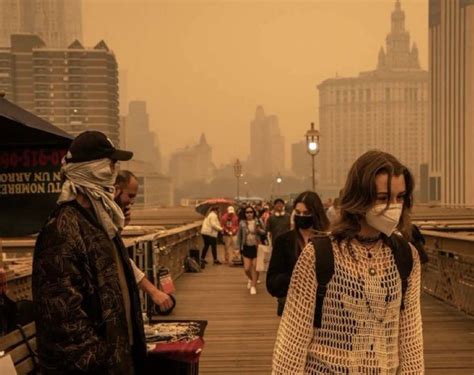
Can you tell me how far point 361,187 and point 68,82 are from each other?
9029cm

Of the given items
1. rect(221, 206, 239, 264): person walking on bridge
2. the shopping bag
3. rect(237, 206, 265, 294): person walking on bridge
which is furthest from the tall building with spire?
the shopping bag

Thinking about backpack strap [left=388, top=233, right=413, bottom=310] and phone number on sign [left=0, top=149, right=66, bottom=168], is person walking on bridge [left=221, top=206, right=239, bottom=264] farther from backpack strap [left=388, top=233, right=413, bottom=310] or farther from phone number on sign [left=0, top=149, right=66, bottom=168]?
backpack strap [left=388, top=233, right=413, bottom=310]

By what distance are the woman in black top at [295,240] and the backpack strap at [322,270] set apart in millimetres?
2045

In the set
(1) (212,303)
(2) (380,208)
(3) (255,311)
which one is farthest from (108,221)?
(1) (212,303)

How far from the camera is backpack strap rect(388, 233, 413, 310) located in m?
2.09

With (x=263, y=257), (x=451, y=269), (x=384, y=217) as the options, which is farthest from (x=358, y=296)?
(x=451, y=269)

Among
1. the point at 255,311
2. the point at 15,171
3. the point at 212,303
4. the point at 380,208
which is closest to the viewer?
the point at 380,208

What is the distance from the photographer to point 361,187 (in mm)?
2053

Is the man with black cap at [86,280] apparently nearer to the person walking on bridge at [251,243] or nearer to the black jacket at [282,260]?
the black jacket at [282,260]

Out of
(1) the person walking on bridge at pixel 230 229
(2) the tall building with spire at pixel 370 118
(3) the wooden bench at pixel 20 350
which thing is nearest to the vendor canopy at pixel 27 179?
(3) the wooden bench at pixel 20 350

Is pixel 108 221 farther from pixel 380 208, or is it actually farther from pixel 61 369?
pixel 380 208

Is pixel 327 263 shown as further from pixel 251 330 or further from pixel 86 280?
pixel 251 330

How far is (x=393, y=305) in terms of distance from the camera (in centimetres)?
208

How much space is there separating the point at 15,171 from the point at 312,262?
3.19 m
